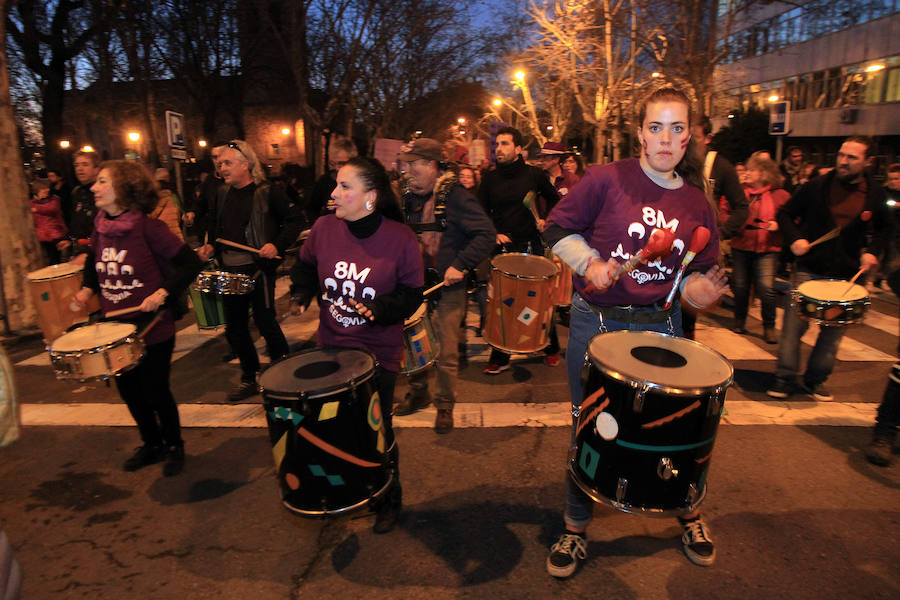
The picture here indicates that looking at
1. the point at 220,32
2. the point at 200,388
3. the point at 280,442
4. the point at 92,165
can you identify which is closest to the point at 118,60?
the point at 220,32

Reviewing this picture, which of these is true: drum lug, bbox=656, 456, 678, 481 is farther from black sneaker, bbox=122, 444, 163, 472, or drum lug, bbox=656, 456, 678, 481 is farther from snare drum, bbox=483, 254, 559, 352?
black sneaker, bbox=122, 444, 163, 472

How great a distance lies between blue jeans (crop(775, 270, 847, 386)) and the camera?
4820 mm

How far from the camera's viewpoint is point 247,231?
4.91 m

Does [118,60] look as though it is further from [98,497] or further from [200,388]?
[98,497]

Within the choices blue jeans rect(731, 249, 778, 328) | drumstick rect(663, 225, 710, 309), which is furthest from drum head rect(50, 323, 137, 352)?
blue jeans rect(731, 249, 778, 328)

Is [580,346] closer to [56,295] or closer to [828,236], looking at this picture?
[828,236]

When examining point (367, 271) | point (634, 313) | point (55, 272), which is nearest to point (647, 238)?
point (634, 313)

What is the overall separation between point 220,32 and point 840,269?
26666 millimetres

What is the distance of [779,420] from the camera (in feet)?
15.0

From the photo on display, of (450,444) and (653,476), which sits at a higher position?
(653,476)

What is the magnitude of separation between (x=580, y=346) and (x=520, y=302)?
2058mm

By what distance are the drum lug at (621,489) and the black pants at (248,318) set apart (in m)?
3.31

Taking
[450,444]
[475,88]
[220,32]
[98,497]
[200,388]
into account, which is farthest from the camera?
[475,88]

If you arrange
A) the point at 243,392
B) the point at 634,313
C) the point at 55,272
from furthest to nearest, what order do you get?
the point at 55,272, the point at 243,392, the point at 634,313
